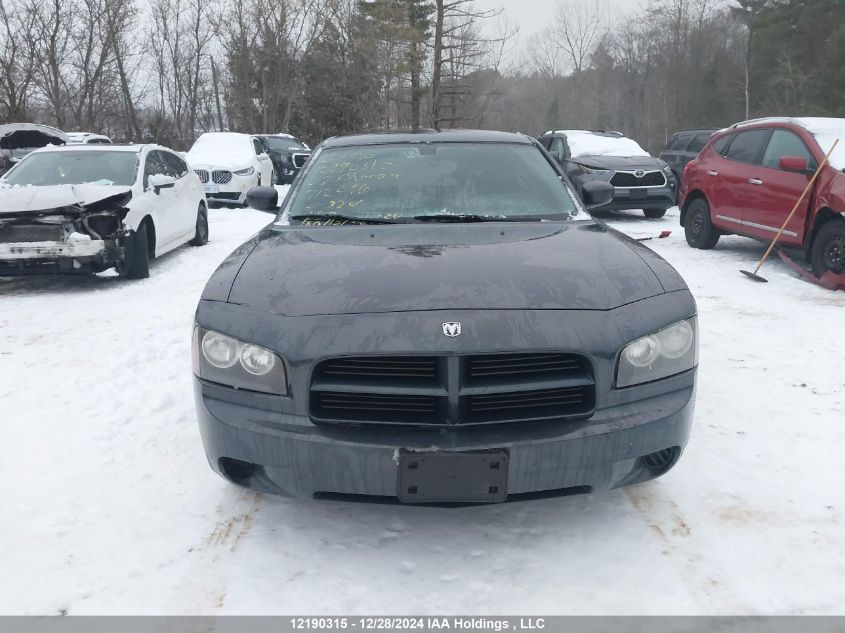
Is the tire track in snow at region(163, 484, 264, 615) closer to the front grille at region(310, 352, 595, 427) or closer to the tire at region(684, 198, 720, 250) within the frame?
the front grille at region(310, 352, 595, 427)

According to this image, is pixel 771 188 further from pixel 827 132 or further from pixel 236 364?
pixel 236 364

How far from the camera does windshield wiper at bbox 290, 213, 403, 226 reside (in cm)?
377

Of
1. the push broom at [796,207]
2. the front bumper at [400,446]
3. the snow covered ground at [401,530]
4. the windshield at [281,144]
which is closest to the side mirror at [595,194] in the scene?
the snow covered ground at [401,530]

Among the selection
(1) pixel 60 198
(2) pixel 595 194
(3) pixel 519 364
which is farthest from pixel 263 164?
(3) pixel 519 364

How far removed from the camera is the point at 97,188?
787 centimetres

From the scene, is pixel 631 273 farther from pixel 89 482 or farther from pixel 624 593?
pixel 89 482

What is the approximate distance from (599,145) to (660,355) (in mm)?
11949

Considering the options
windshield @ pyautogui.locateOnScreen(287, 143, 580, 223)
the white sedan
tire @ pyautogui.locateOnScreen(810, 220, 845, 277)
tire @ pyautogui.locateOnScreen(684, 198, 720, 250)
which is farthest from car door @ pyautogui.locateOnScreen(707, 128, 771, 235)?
the white sedan

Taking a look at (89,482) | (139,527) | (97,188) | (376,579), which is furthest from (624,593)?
(97,188)

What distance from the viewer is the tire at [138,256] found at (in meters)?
8.07

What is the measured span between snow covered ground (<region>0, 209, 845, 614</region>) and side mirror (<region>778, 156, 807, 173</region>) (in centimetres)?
385

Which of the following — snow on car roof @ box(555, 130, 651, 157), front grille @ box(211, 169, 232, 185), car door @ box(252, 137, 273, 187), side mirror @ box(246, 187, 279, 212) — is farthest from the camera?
car door @ box(252, 137, 273, 187)

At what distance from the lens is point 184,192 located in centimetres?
1016

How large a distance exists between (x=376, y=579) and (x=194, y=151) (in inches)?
633
